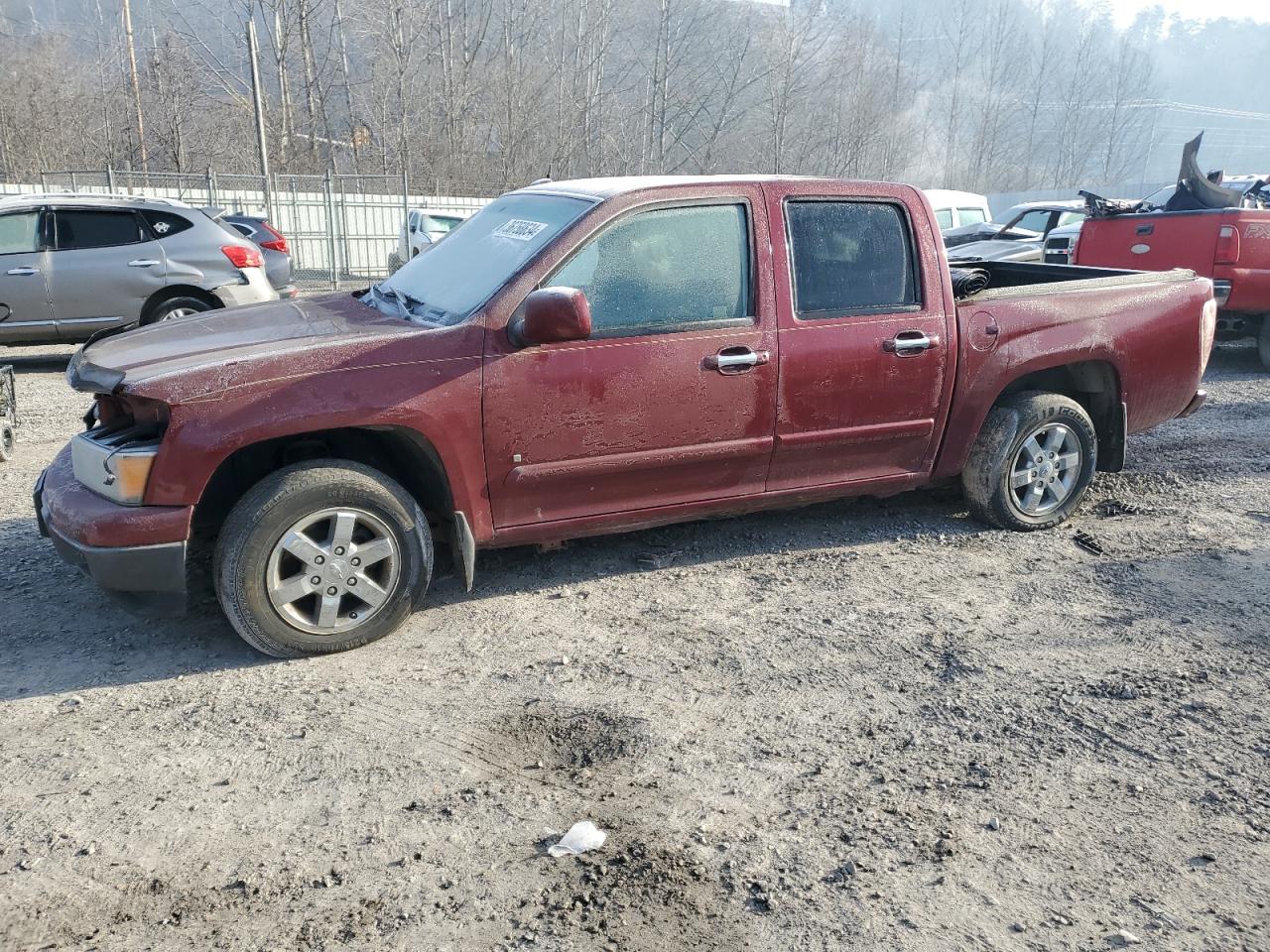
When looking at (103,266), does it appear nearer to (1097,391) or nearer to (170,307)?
(170,307)

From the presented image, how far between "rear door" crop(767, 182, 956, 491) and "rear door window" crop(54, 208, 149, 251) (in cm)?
785

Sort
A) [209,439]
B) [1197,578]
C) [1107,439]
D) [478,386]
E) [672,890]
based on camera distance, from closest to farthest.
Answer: [672,890] → [209,439] → [478,386] → [1197,578] → [1107,439]

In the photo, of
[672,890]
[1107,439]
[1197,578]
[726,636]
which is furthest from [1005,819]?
[1107,439]

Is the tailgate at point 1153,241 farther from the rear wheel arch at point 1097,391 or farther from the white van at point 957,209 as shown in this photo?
the white van at point 957,209

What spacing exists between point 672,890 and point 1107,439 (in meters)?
4.16

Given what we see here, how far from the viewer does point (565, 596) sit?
14.9 feet

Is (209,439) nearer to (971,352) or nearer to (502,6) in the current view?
(971,352)

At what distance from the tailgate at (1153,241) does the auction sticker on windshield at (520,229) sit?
7726 mm

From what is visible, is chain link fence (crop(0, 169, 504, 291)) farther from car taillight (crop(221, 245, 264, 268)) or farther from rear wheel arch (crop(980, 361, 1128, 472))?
rear wheel arch (crop(980, 361, 1128, 472))

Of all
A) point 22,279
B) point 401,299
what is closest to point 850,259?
point 401,299

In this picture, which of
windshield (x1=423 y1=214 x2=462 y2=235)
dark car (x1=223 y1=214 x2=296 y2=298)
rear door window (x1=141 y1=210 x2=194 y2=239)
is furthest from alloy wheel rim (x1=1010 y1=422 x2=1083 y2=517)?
windshield (x1=423 y1=214 x2=462 y2=235)

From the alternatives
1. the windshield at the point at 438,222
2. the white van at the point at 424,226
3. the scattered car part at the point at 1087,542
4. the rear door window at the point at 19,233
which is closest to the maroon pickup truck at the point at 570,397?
the scattered car part at the point at 1087,542

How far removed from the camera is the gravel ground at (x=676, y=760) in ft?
8.39

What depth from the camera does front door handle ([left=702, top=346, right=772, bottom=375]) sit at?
4.36 m
